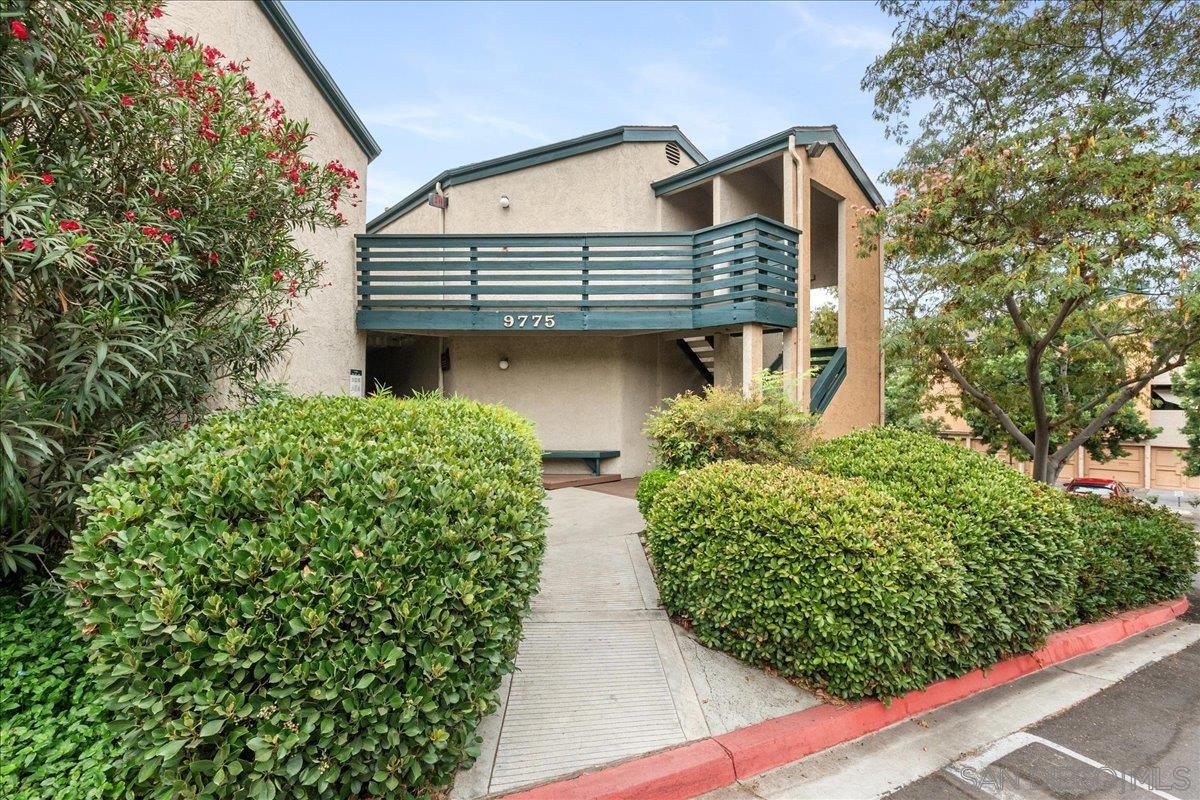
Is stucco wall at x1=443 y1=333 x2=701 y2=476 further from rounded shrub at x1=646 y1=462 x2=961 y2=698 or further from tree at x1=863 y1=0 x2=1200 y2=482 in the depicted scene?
rounded shrub at x1=646 y1=462 x2=961 y2=698

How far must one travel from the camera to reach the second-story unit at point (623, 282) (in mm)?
8508

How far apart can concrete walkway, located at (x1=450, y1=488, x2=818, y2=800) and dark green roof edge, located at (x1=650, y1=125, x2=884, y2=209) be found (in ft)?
24.9

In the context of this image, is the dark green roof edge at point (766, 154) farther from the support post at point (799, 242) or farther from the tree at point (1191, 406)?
the tree at point (1191, 406)

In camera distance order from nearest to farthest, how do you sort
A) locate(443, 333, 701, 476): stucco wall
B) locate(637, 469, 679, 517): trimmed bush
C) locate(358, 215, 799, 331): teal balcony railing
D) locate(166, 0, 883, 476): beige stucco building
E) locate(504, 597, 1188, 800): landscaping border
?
locate(504, 597, 1188, 800): landscaping border < locate(637, 469, 679, 517): trimmed bush < locate(166, 0, 883, 476): beige stucco building < locate(358, 215, 799, 331): teal balcony railing < locate(443, 333, 701, 476): stucco wall

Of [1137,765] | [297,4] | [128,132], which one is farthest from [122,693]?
[297,4]

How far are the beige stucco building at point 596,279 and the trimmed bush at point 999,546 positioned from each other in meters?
2.36

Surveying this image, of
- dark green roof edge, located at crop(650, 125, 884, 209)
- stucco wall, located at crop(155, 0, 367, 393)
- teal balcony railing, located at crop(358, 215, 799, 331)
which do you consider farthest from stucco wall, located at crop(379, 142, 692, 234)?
stucco wall, located at crop(155, 0, 367, 393)

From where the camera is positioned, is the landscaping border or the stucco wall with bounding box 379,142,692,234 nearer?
the landscaping border

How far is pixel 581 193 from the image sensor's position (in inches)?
405

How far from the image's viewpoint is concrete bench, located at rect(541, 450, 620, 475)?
31.1ft

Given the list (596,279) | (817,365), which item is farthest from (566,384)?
(817,365)

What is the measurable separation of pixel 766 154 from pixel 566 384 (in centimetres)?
533

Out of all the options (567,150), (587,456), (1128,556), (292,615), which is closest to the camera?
(292,615)

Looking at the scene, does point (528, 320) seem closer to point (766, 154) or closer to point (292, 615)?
point (766, 154)
